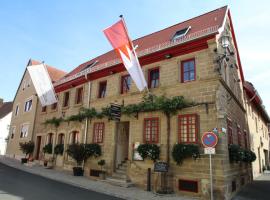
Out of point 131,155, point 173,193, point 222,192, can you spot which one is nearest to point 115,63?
point 131,155

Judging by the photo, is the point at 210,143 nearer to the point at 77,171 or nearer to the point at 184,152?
the point at 184,152

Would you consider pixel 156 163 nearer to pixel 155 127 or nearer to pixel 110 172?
pixel 155 127

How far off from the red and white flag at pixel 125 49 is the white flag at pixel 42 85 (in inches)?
323

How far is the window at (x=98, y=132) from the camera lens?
13884 millimetres

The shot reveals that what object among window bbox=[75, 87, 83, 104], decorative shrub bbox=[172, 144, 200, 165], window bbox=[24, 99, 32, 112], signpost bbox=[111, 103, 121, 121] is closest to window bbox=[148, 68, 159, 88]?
signpost bbox=[111, 103, 121, 121]

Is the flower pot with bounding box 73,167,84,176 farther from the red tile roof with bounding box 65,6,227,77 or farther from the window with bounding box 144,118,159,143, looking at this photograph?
the red tile roof with bounding box 65,6,227,77

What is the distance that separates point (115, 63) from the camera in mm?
14125

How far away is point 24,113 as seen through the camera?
24.1 metres

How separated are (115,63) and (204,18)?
654 cm

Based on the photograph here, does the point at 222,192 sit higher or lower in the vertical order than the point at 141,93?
lower

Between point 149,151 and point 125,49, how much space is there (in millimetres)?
5368

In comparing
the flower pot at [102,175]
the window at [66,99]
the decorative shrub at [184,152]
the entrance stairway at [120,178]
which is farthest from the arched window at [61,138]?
the decorative shrub at [184,152]

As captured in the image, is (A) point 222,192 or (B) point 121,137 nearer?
(A) point 222,192

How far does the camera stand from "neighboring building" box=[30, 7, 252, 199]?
9.33 metres
